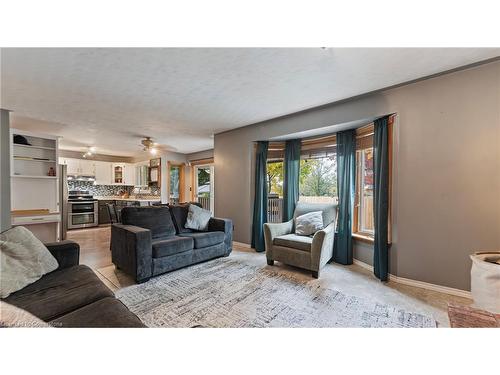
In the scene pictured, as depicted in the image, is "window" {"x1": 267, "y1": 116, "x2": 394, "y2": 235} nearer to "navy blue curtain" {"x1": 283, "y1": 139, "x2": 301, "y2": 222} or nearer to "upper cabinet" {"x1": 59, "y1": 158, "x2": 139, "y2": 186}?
"navy blue curtain" {"x1": 283, "y1": 139, "x2": 301, "y2": 222}

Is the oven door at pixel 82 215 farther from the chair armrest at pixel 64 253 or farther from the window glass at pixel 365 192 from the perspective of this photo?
the window glass at pixel 365 192

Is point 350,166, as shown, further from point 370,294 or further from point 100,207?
point 100,207

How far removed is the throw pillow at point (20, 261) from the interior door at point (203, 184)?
4762 millimetres

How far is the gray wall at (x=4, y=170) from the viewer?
3.09m

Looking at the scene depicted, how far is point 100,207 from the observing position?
666cm

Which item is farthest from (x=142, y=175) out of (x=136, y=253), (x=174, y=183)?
(x=136, y=253)

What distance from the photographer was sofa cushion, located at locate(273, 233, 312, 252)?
114 inches

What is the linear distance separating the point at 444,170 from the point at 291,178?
2078 millimetres

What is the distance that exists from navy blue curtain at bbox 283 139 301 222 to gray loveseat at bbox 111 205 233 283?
1107 mm

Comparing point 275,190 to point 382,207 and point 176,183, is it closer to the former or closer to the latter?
point 382,207

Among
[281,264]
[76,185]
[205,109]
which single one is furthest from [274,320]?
[76,185]

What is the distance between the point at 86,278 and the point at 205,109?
255 cm

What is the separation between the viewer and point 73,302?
1339 millimetres

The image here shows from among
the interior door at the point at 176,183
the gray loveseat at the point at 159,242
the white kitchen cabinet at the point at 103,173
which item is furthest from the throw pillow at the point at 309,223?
the white kitchen cabinet at the point at 103,173
